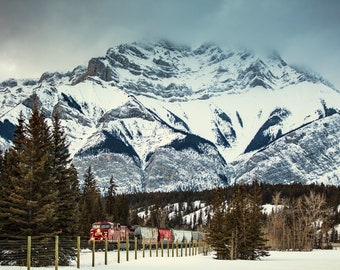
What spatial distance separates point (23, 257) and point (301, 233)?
373ft

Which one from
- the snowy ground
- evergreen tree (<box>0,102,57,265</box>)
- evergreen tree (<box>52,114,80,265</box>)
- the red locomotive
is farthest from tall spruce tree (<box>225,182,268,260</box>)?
the red locomotive

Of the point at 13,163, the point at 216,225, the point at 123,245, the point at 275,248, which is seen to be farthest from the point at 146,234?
the point at 13,163

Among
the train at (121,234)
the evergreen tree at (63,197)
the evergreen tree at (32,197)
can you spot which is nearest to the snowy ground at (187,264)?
the evergreen tree at (63,197)

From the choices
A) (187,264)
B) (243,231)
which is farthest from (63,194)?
(243,231)

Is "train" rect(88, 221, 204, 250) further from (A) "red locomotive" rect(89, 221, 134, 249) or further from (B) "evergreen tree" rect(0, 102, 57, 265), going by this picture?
(B) "evergreen tree" rect(0, 102, 57, 265)

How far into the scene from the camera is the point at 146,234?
9825 centimetres

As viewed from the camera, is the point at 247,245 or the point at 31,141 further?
the point at 247,245

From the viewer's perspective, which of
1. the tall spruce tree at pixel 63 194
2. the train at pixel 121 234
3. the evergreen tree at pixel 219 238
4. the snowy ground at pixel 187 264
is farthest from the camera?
the train at pixel 121 234

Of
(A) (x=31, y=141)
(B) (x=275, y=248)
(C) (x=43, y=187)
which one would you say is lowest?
→ (B) (x=275, y=248)

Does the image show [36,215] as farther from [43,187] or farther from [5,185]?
[5,185]

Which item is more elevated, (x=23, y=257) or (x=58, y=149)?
(x=58, y=149)

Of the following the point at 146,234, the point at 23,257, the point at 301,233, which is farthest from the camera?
the point at 301,233

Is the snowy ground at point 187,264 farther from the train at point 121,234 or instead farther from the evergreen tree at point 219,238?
the train at point 121,234

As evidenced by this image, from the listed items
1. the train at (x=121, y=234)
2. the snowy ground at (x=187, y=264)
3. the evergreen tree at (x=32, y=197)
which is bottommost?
the snowy ground at (x=187, y=264)
